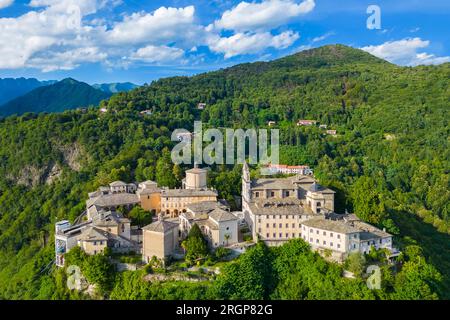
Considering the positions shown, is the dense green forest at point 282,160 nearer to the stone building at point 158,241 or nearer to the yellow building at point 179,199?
the stone building at point 158,241

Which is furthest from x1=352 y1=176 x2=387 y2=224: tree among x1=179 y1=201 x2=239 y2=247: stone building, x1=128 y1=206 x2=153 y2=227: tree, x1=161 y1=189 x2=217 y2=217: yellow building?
x1=128 y1=206 x2=153 y2=227: tree

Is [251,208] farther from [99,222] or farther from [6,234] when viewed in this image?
[6,234]

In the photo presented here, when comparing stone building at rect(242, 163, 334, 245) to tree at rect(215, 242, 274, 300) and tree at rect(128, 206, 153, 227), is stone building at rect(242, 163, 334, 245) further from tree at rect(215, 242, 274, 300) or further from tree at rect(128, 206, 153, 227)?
tree at rect(128, 206, 153, 227)

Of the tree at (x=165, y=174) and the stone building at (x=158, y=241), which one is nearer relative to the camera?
the stone building at (x=158, y=241)

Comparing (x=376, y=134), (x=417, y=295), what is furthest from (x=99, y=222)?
(x=376, y=134)

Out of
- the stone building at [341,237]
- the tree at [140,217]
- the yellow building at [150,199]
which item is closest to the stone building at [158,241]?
the tree at [140,217]

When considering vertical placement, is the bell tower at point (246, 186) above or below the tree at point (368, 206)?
above

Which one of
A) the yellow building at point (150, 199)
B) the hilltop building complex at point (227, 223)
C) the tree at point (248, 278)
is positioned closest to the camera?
the tree at point (248, 278)

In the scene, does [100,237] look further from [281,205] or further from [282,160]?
[282,160]
